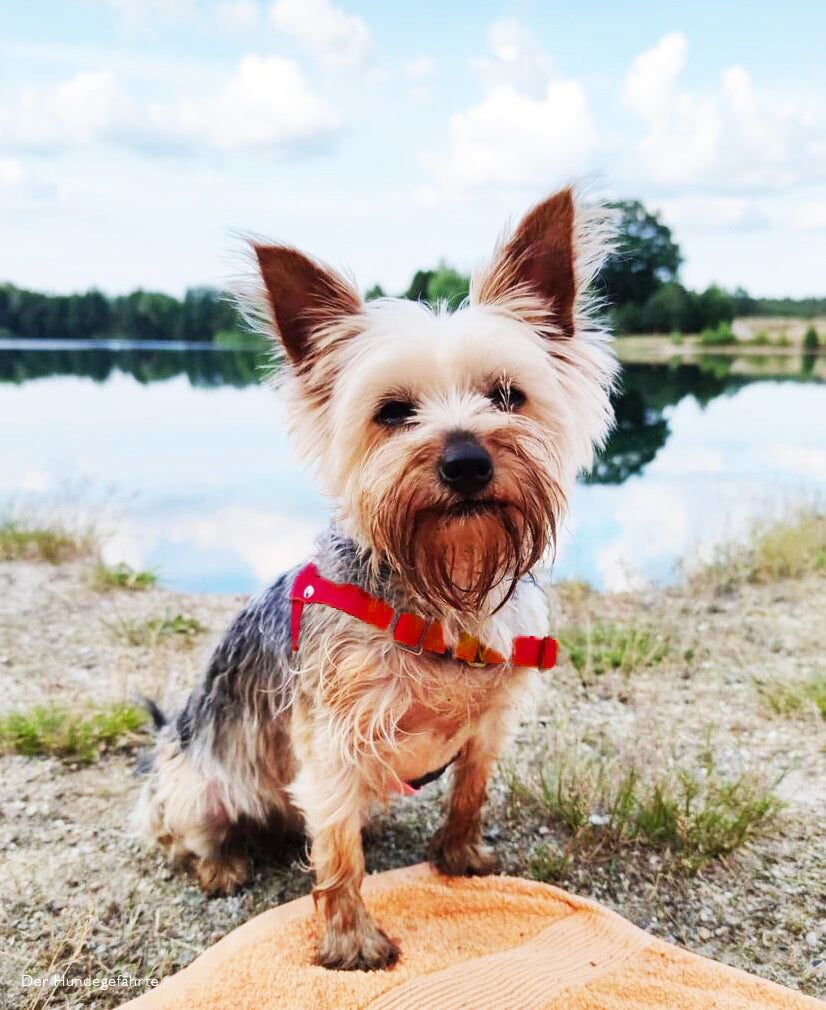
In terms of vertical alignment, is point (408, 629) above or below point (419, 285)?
below

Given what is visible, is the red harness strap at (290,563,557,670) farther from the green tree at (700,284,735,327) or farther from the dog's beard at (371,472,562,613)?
the green tree at (700,284,735,327)

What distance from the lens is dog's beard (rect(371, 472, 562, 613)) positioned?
2.69 metres

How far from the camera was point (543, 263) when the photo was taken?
3037 mm

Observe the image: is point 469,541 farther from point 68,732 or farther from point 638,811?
point 68,732

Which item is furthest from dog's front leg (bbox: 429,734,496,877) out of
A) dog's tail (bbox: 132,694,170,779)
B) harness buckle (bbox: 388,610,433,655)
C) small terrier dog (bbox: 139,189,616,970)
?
dog's tail (bbox: 132,694,170,779)

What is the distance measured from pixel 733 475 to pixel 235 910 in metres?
15.1

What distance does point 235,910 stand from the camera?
3.46 m

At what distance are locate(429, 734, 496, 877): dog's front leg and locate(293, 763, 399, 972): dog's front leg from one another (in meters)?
0.52

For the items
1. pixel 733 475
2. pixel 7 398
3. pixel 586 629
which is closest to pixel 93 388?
pixel 7 398

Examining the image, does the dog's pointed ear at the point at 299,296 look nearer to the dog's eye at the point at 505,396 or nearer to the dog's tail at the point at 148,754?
the dog's eye at the point at 505,396

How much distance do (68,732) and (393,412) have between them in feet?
9.07

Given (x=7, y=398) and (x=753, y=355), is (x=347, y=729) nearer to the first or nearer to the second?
(x=7, y=398)

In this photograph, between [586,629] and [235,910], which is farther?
[586,629]

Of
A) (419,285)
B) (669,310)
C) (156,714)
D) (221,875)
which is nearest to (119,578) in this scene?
(156,714)
